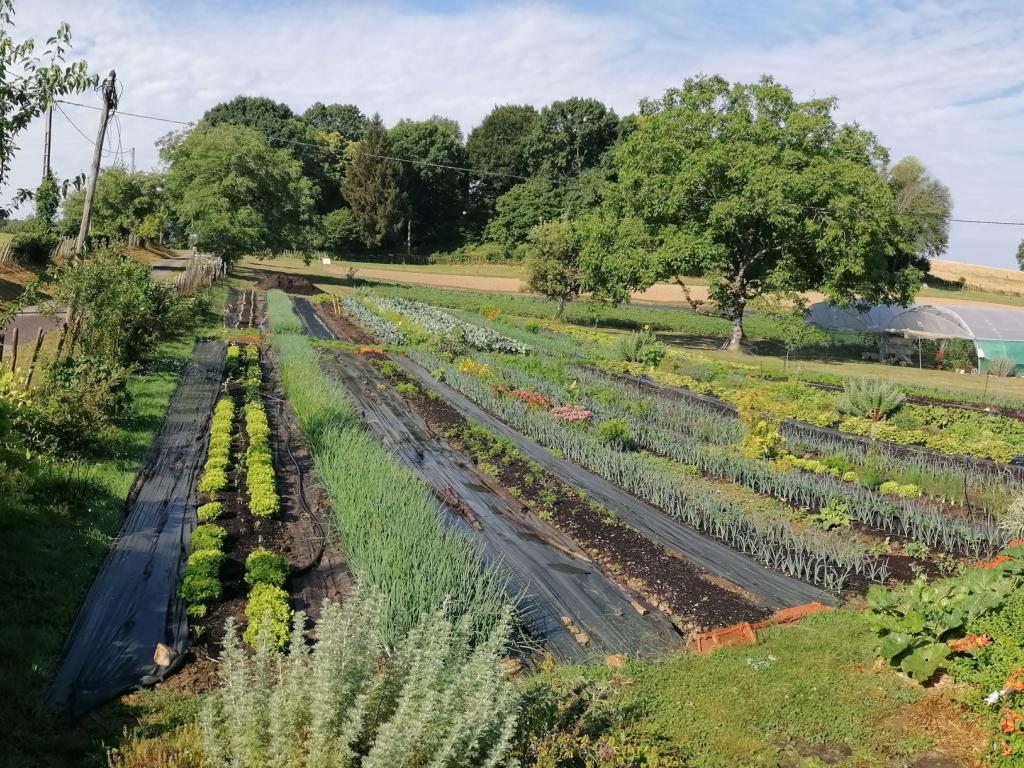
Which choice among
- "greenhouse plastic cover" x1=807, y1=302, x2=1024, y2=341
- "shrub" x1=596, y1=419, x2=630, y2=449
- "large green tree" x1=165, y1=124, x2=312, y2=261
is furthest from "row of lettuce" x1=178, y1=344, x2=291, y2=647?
"large green tree" x1=165, y1=124, x2=312, y2=261

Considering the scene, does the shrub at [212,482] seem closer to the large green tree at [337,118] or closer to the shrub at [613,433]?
the shrub at [613,433]

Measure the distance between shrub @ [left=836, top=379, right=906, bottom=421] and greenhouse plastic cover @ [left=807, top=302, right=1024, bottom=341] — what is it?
12.5 metres

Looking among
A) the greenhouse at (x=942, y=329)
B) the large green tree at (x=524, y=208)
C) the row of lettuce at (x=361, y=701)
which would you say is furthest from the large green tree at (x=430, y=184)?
the row of lettuce at (x=361, y=701)

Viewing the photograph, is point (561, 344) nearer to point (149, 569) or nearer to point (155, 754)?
point (149, 569)

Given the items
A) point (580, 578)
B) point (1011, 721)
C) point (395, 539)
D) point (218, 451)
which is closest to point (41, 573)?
point (395, 539)

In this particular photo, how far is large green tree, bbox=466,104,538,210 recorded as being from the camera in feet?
246

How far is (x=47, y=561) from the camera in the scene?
697 cm

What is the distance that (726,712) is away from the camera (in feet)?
18.2

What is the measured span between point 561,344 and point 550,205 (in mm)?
41078

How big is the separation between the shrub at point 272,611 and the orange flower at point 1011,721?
4.81 meters

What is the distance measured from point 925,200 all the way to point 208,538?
83196 mm

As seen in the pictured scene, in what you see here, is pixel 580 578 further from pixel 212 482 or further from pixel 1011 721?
pixel 212 482

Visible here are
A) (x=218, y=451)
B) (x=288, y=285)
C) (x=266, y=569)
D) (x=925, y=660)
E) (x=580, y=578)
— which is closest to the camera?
(x=925, y=660)

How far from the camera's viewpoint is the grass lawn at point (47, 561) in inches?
189
